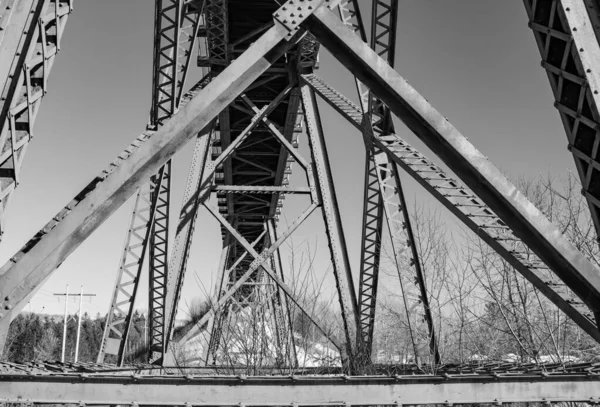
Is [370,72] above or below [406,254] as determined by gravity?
above

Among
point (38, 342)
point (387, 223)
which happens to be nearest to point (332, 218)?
point (387, 223)

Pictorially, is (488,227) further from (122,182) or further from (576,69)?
(122,182)

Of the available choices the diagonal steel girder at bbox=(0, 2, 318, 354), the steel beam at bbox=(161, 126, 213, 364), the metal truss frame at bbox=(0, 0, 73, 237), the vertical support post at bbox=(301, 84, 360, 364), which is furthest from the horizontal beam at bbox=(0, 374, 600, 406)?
the steel beam at bbox=(161, 126, 213, 364)

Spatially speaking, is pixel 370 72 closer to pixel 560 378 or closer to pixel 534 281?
pixel 534 281

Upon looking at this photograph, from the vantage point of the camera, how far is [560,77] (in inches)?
129

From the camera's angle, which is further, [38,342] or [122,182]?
[38,342]

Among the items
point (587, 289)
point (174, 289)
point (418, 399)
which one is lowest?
point (418, 399)

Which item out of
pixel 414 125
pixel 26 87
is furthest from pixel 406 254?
pixel 26 87

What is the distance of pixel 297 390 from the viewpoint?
3135 mm

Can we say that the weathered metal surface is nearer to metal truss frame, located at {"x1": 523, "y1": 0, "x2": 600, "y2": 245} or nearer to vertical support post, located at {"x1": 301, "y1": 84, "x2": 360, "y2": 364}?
metal truss frame, located at {"x1": 523, "y1": 0, "x2": 600, "y2": 245}

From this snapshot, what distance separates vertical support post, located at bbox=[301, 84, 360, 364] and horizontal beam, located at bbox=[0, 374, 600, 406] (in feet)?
11.9

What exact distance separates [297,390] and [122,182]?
1.82 m

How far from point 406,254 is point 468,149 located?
2999 millimetres

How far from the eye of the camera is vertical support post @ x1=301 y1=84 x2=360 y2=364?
7.56 metres
